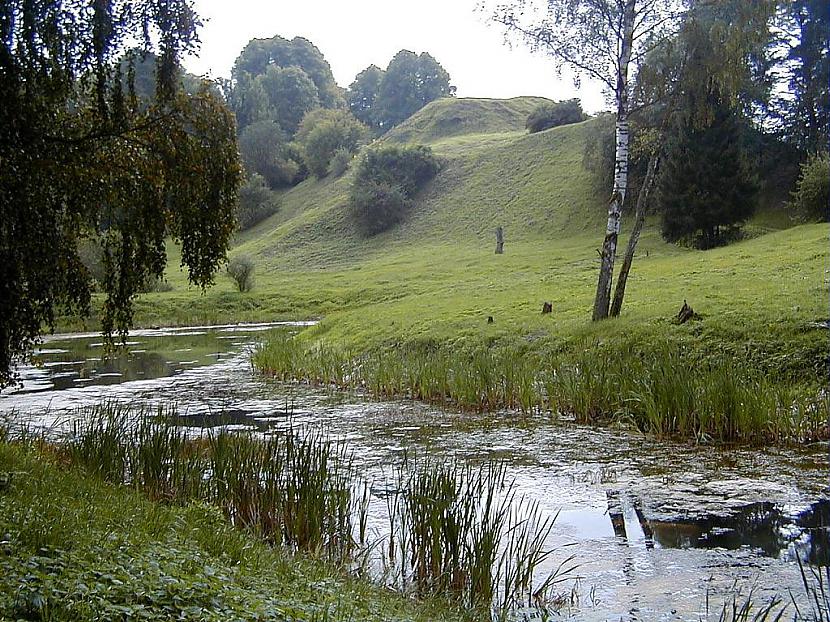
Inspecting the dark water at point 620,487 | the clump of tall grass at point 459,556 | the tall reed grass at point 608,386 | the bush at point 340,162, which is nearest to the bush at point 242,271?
the tall reed grass at point 608,386

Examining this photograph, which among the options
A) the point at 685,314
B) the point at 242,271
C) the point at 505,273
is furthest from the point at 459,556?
the point at 242,271

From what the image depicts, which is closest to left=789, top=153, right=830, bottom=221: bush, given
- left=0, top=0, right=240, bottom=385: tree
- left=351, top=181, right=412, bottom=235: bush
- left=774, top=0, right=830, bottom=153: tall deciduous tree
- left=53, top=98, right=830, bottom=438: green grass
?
left=53, top=98, right=830, bottom=438: green grass

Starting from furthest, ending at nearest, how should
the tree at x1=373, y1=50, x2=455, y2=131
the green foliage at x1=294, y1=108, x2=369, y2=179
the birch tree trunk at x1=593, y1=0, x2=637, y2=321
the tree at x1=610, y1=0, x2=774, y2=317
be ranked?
the tree at x1=373, y1=50, x2=455, y2=131 < the green foliage at x1=294, y1=108, x2=369, y2=179 < the birch tree trunk at x1=593, y1=0, x2=637, y2=321 < the tree at x1=610, y1=0, x2=774, y2=317

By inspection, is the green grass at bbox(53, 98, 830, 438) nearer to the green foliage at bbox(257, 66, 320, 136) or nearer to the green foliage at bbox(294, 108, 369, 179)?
the green foliage at bbox(294, 108, 369, 179)

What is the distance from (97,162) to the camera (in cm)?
870

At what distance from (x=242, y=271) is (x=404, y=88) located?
9749cm

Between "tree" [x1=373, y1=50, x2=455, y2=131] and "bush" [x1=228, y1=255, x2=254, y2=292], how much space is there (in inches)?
3682

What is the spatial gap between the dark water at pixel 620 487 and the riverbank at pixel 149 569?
166 cm

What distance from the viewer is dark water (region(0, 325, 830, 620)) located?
21.5 feet

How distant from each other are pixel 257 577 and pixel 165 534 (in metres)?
1.08

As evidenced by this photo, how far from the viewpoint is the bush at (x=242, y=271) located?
157 ft

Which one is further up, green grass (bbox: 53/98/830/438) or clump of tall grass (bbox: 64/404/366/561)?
green grass (bbox: 53/98/830/438)

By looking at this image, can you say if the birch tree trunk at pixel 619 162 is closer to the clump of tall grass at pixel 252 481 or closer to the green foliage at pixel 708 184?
the clump of tall grass at pixel 252 481

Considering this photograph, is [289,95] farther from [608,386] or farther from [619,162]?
[608,386]
